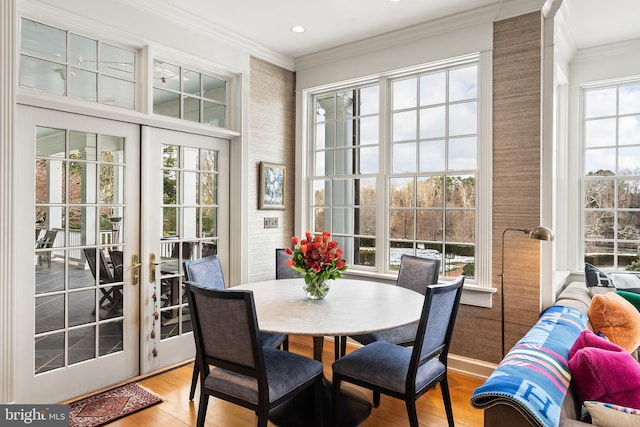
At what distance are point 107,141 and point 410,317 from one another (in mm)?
2422

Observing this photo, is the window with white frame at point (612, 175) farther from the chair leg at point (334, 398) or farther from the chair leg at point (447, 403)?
the chair leg at point (334, 398)

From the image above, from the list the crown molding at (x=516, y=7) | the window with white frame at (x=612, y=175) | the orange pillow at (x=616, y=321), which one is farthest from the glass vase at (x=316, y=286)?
the window with white frame at (x=612, y=175)

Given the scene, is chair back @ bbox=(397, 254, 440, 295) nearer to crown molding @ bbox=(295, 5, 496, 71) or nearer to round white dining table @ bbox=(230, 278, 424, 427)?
round white dining table @ bbox=(230, 278, 424, 427)

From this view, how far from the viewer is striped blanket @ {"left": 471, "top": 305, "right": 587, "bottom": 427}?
1.39 meters

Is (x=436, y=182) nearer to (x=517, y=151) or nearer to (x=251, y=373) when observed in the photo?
(x=517, y=151)

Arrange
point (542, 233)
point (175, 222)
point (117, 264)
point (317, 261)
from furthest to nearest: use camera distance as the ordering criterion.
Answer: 1. point (175, 222)
2. point (117, 264)
3. point (542, 233)
4. point (317, 261)

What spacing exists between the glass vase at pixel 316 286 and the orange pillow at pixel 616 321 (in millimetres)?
1617

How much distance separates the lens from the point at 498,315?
3.08 meters

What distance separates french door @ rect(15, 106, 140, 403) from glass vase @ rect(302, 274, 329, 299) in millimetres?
1433

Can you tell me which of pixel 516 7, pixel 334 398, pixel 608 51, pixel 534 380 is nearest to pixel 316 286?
pixel 334 398

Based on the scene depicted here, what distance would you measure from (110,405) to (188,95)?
2397 millimetres

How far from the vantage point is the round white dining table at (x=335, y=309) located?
2020 millimetres

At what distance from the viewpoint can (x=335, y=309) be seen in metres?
2.36

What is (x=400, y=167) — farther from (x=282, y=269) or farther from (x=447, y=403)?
(x=447, y=403)
